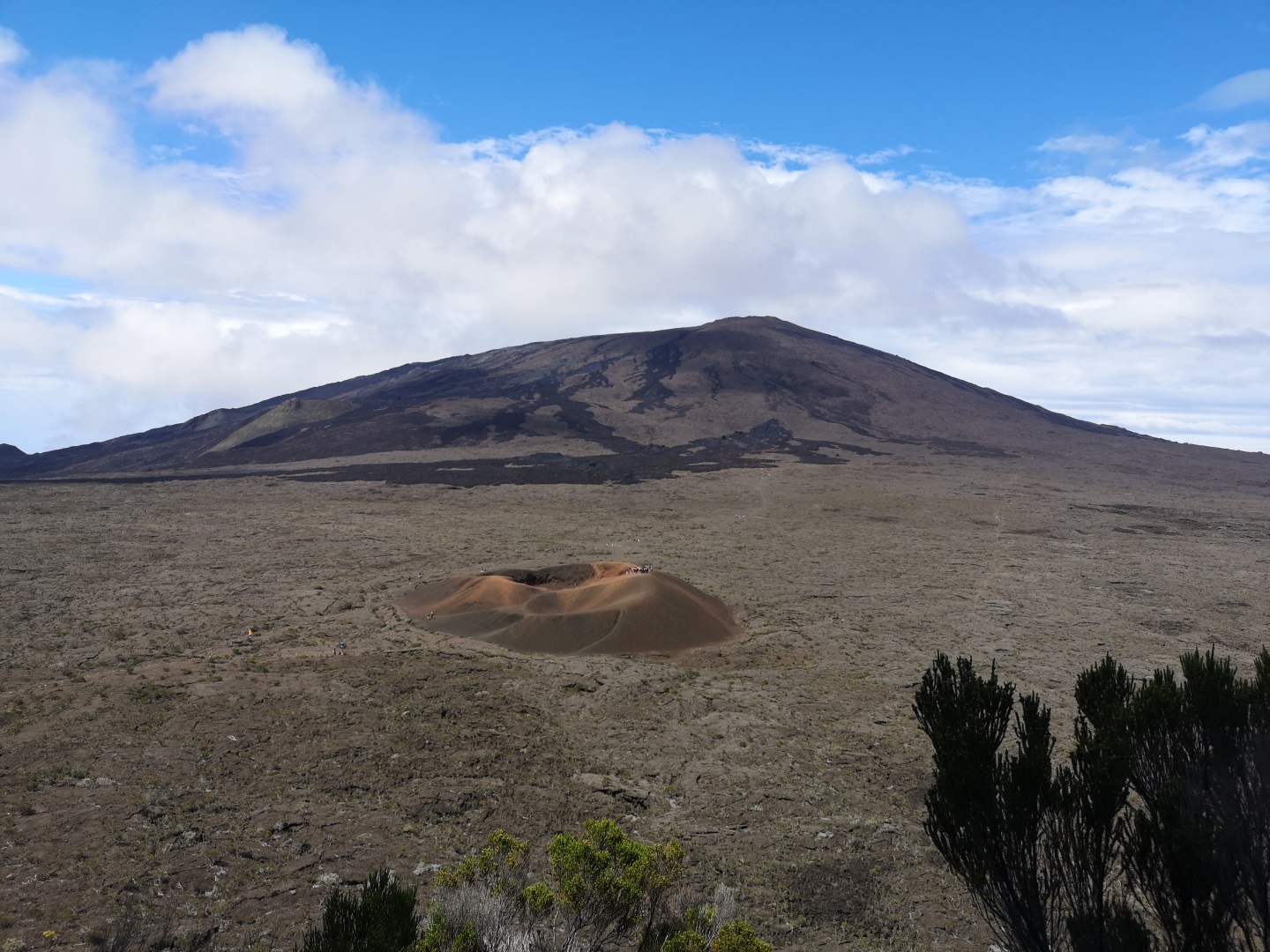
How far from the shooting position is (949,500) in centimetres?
3919

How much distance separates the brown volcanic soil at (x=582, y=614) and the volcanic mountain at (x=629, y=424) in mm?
24738

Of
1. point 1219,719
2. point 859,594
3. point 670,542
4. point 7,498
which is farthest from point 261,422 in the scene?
point 1219,719

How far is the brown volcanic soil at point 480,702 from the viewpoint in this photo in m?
7.71

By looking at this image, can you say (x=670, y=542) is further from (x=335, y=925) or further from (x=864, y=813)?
(x=335, y=925)

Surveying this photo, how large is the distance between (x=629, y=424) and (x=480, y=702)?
185 ft

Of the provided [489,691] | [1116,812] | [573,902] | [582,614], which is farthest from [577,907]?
[582,614]

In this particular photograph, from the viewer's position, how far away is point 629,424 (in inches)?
2687

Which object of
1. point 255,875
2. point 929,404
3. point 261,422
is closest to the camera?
point 255,875

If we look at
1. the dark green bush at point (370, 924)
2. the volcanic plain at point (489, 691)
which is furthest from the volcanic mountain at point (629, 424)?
the dark green bush at point (370, 924)

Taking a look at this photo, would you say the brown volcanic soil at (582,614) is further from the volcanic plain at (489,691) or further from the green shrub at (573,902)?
the green shrub at (573,902)

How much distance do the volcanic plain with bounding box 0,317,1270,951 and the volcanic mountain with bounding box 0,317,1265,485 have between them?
17.9 m

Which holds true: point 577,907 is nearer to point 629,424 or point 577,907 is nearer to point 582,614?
point 582,614

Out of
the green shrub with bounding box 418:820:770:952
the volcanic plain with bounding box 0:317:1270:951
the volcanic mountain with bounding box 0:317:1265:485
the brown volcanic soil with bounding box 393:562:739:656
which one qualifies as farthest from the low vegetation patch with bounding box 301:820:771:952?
the volcanic mountain with bounding box 0:317:1265:485

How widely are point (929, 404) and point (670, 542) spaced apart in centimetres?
6113
